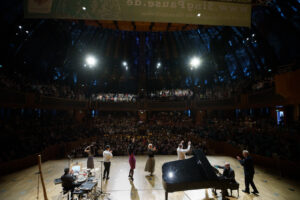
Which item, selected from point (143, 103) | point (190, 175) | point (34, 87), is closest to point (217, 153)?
point (190, 175)

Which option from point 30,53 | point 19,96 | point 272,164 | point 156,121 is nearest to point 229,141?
point 272,164

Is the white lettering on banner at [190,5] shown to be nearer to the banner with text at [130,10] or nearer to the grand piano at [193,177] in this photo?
the banner with text at [130,10]

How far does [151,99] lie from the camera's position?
22062 mm

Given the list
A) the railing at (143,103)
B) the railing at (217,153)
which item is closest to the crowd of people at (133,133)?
the railing at (217,153)

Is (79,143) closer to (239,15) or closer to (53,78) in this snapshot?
(53,78)

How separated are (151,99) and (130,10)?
18373 mm

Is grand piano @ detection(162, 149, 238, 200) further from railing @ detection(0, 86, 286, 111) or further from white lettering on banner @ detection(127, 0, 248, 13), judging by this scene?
railing @ detection(0, 86, 286, 111)

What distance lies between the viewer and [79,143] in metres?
14.8

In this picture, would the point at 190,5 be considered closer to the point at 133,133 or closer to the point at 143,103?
the point at 133,133

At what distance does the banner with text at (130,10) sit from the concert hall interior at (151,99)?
25 millimetres

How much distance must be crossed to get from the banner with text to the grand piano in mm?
3956

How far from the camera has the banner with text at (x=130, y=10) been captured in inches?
147

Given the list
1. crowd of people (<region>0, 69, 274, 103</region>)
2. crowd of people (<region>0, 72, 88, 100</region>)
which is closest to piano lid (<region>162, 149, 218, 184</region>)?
crowd of people (<region>0, 69, 274, 103</region>)

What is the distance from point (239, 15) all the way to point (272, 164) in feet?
28.4
